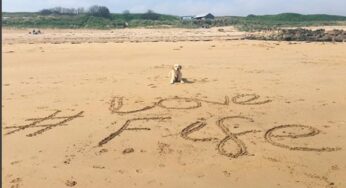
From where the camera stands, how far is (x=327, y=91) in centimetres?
877

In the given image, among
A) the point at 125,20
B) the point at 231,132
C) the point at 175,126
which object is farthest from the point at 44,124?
the point at 125,20

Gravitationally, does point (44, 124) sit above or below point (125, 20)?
below

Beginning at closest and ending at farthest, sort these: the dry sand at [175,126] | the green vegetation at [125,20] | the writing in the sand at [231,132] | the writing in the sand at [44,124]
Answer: the dry sand at [175,126] < the writing in the sand at [231,132] < the writing in the sand at [44,124] < the green vegetation at [125,20]

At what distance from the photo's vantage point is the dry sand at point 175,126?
493 centimetres

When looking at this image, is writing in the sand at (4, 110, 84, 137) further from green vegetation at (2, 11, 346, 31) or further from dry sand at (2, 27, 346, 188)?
green vegetation at (2, 11, 346, 31)

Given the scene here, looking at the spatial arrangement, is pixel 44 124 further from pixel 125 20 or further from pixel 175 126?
pixel 125 20

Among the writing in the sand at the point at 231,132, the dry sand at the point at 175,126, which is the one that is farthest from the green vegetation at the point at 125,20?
the writing in the sand at the point at 231,132

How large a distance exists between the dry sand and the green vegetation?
31.2 metres

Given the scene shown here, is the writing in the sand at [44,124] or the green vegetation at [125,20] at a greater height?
the green vegetation at [125,20]

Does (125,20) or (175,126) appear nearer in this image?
(175,126)

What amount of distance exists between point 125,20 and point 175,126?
48041 mm

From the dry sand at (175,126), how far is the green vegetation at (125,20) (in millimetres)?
31189

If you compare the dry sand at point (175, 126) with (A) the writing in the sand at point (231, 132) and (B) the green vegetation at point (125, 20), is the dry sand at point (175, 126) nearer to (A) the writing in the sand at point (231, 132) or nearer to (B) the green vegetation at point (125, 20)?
(A) the writing in the sand at point (231, 132)

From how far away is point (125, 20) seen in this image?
53438 mm
